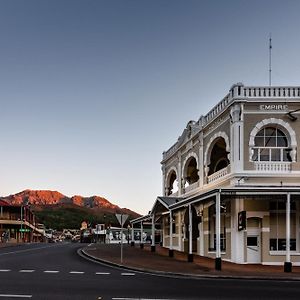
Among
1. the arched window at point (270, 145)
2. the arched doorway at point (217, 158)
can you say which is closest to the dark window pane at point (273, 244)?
the arched window at point (270, 145)

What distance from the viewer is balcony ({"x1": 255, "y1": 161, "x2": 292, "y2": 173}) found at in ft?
91.7

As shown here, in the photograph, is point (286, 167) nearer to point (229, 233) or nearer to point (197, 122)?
point (229, 233)

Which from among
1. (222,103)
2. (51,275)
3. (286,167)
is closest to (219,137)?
(222,103)

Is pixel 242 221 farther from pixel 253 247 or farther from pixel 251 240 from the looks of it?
pixel 253 247

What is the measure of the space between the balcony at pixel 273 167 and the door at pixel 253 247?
327 centimetres

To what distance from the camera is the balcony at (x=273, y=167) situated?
28.0 meters

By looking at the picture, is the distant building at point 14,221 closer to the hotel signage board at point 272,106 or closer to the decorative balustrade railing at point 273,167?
the decorative balustrade railing at point 273,167

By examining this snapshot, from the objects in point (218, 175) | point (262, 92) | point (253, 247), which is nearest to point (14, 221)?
point (218, 175)

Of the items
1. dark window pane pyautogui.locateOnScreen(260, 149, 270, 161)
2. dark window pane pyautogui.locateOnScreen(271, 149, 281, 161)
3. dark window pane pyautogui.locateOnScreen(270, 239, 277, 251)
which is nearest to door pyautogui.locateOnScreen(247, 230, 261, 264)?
dark window pane pyautogui.locateOnScreen(270, 239, 277, 251)

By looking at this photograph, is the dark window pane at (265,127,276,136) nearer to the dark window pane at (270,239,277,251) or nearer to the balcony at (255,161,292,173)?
the balcony at (255,161,292,173)

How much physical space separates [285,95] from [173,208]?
35.8 feet

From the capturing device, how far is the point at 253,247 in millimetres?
27734

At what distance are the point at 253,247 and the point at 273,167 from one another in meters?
4.29

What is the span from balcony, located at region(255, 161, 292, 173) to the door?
10.7 ft
